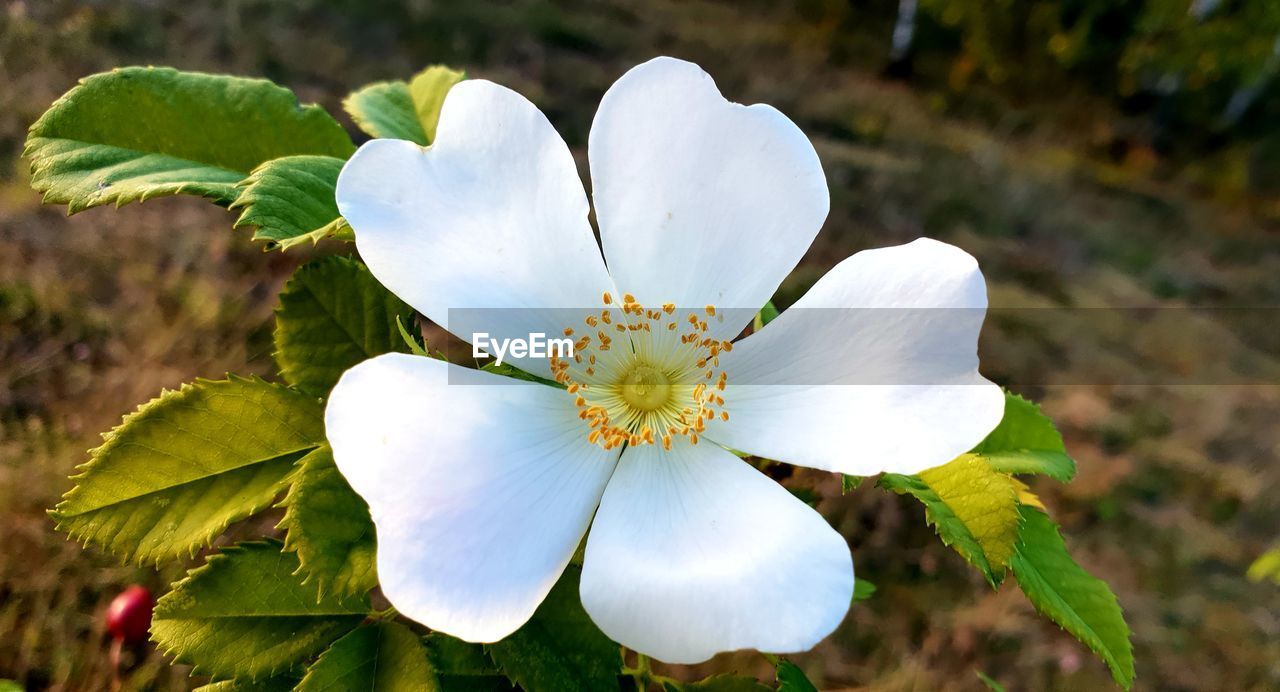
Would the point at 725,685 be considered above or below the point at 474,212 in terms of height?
below

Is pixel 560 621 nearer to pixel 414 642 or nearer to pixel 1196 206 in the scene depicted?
pixel 414 642

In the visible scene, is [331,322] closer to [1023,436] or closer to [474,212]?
[474,212]

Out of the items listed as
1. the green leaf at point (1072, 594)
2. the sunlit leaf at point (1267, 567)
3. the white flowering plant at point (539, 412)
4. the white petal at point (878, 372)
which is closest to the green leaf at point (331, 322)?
the white flowering plant at point (539, 412)

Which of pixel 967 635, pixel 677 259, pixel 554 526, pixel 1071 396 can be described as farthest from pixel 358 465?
pixel 1071 396

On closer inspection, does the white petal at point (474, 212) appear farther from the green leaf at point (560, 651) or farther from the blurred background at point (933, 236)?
the blurred background at point (933, 236)

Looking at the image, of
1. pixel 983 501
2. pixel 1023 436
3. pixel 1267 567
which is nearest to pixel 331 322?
pixel 983 501

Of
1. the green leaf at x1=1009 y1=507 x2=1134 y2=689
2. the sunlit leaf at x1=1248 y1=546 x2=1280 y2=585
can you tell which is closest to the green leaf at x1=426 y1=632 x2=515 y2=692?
the green leaf at x1=1009 y1=507 x2=1134 y2=689
